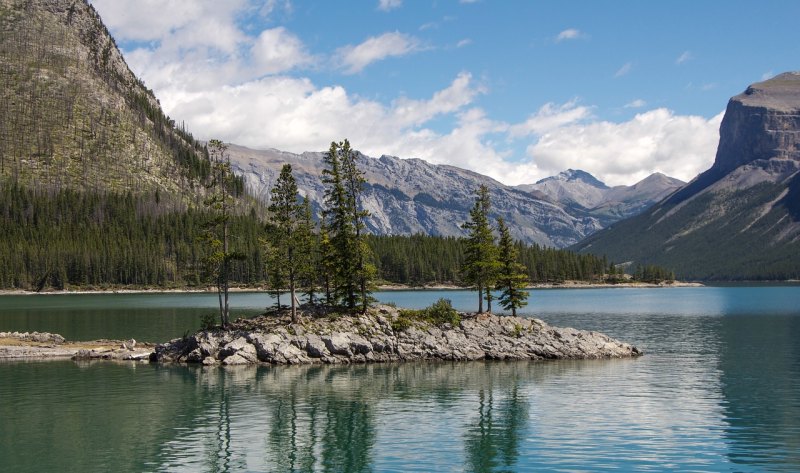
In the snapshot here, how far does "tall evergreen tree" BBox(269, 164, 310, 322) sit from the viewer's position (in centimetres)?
8588

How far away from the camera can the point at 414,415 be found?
50312 mm

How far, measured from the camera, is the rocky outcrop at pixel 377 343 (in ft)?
253

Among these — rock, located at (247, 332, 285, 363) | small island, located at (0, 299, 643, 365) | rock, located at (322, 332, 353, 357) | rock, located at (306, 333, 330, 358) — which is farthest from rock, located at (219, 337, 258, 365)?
rock, located at (322, 332, 353, 357)

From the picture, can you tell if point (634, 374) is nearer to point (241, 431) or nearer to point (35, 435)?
point (241, 431)

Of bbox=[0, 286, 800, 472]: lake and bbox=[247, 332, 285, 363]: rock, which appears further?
bbox=[247, 332, 285, 363]: rock

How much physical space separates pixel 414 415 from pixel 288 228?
42.7 metres

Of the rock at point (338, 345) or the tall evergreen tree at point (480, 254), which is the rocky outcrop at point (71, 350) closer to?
the rock at point (338, 345)

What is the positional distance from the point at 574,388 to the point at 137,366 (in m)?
Result: 46.9

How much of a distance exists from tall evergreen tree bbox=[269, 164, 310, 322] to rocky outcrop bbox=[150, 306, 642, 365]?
7.92m

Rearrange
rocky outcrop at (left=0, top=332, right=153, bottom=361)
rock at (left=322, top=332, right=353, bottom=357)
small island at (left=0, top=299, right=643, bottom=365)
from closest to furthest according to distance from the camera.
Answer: small island at (left=0, top=299, right=643, bottom=365) < rock at (left=322, top=332, right=353, bottom=357) < rocky outcrop at (left=0, top=332, right=153, bottom=361)

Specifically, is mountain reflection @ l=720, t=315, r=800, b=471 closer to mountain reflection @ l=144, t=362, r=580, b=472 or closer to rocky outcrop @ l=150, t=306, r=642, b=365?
mountain reflection @ l=144, t=362, r=580, b=472

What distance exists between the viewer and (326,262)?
8812cm

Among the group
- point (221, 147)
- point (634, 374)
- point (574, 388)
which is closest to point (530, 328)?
point (634, 374)

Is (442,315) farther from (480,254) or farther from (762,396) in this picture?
(762,396)
